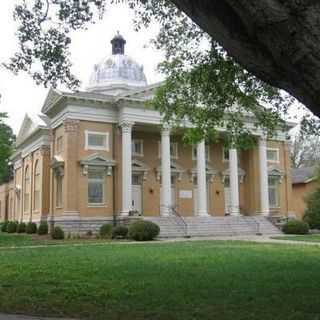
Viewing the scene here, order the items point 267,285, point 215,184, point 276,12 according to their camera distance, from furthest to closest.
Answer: point 215,184
point 267,285
point 276,12

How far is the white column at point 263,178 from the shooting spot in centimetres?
4297

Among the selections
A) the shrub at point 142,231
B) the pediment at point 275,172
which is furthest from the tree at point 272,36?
the pediment at point 275,172

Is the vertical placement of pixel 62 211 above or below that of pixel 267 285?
above

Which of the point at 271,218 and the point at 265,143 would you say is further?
the point at 265,143

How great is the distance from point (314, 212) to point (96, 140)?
1810cm

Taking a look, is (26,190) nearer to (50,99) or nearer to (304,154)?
(50,99)

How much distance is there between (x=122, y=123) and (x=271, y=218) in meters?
13.3

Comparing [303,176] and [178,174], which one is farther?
[303,176]

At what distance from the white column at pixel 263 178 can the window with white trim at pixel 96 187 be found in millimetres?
12788

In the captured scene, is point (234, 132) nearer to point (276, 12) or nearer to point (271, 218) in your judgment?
point (276, 12)

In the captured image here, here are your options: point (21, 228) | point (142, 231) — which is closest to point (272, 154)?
point (142, 231)

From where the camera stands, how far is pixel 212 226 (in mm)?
37062

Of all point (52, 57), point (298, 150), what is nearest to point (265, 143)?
point (298, 150)

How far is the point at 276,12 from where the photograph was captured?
232 inches
